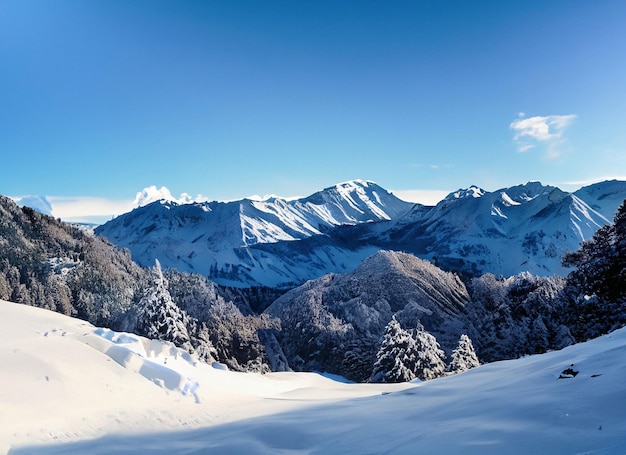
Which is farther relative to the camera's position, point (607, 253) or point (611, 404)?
point (607, 253)

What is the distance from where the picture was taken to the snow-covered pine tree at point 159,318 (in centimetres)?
2580

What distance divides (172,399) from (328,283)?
6474cm

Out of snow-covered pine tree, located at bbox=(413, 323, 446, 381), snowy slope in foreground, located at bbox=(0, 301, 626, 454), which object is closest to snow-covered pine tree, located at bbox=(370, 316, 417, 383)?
snow-covered pine tree, located at bbox=(413, 323, 446, 381)

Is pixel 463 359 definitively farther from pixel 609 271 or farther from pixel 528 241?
pixel 528 241

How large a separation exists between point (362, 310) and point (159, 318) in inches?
1522

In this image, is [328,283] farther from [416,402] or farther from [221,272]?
[221,272]

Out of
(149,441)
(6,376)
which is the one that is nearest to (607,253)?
(149,441)

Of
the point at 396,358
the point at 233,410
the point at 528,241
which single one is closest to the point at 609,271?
the point at 396,358

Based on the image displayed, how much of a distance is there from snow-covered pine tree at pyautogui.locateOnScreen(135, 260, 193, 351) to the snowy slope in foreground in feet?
38.8

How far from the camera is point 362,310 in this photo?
200 ft

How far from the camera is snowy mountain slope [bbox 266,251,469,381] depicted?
172 feet

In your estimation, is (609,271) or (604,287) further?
(604,287)

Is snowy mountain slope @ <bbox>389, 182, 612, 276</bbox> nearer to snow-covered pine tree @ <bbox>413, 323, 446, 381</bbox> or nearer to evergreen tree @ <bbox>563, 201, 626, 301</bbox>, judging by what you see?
snow-covered pine tree @ <bbox>413, 323, 446, 381</bbox>

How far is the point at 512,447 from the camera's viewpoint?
5098 mm
